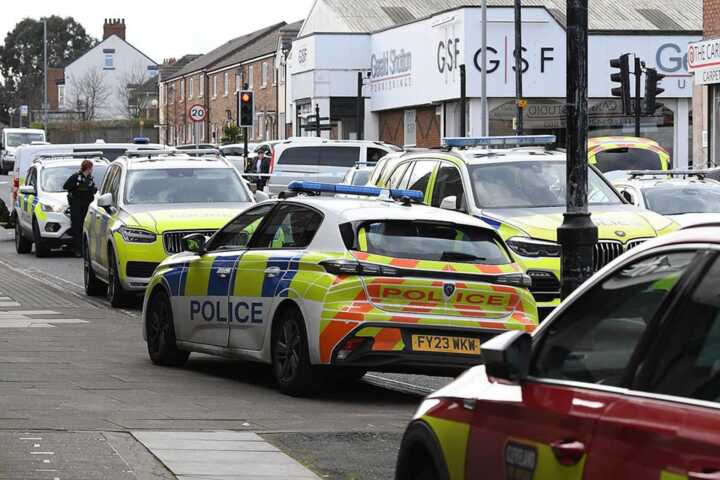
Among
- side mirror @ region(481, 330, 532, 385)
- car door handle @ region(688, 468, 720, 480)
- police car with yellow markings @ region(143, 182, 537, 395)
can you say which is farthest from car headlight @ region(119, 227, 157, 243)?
car door handle @ region(688, 468, 720, 480)

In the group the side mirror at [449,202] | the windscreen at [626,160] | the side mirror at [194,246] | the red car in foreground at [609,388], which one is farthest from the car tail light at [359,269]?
the windscreen at [626,160]

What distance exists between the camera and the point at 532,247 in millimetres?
15633

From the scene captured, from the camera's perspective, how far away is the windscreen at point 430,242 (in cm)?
1125

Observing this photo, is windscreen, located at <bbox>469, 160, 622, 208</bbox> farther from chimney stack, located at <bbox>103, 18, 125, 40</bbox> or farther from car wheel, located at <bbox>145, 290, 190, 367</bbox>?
chimney stack, located at <bbox>103, 18, 125, 40</bbox>

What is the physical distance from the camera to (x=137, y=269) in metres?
19.1

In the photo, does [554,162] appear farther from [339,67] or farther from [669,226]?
[339,67]

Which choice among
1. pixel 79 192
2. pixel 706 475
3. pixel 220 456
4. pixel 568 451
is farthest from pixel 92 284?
pixel 706 475

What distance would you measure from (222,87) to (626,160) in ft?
207

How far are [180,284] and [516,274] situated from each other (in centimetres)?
316

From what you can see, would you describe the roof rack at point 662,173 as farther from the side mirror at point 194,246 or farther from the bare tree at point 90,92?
the bare tree at point 90,92

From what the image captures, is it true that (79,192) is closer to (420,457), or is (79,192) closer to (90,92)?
(420,457)

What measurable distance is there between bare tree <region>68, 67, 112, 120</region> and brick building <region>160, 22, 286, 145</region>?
65.6ft

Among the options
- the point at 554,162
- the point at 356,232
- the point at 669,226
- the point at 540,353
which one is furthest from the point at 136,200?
the point at 540,353

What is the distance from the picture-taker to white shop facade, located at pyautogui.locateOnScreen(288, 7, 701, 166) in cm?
5497
